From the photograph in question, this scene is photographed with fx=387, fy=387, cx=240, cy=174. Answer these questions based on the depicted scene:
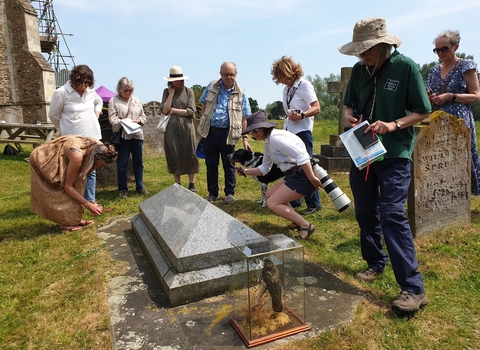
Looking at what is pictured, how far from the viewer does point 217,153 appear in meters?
5.91

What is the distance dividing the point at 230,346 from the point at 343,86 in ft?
22.3

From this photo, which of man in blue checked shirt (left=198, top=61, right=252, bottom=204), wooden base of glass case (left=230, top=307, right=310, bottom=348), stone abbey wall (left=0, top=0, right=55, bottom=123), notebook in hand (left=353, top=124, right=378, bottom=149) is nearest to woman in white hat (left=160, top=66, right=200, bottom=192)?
man in blue checked shirt (left=198, top=61, right=252, bottom=204)

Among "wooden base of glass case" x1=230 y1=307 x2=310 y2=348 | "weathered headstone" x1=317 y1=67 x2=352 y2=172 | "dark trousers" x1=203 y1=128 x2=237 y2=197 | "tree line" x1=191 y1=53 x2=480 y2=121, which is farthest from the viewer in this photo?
"tree line" x1=191 y1=53 x2=480 y2=121

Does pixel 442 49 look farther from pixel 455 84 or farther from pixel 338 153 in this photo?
pixel 338 153

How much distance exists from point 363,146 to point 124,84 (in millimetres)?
4607

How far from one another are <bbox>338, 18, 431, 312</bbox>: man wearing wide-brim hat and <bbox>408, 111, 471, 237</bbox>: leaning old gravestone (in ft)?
3.54

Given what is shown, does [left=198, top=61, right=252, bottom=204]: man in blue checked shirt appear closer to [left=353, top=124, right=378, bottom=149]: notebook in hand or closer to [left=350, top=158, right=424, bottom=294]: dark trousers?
[left=350, top=158, right=424, bottom=294]: dark trousers

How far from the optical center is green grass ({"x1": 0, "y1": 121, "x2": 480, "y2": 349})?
2.46 m

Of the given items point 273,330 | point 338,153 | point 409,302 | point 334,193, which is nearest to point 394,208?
point 409,302

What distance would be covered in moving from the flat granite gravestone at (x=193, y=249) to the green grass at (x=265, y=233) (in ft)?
1.57

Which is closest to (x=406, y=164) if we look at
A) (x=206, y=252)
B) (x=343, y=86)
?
(x=206, y=252)

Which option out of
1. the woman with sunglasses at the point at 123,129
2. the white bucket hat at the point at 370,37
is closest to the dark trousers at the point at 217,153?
the woman with sunglasses at the point at 123,129

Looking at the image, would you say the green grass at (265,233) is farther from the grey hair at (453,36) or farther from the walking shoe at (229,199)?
the grey hair at (453,36)

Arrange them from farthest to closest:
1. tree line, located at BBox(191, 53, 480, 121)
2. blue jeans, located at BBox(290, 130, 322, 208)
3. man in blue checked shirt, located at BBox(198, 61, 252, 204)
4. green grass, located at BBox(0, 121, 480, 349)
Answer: tree line, located at BBox(191, 53, 480, 121)
man in blue checked shirt, located at BBox(198, 61, 252, 204)
blue jeans, located at BBox(290, 130, 322, 208)
green grass, located at BBox(0, 121, 480, 349)
